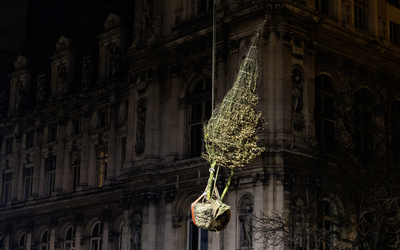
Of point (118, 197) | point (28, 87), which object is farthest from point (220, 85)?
point (28, 87)

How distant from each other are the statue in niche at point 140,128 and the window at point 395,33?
569 inches

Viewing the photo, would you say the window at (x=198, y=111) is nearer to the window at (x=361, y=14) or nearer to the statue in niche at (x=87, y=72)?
the window at (x=361, y=14)

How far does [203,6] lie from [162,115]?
20.3ft

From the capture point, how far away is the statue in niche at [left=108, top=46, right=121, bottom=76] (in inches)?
1953

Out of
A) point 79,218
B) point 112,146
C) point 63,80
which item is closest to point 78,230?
point 79,218

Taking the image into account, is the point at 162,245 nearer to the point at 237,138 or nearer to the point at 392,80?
the point at 392,80

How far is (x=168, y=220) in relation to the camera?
129 ft

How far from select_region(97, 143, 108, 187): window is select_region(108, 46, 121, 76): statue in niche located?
15.5 ft

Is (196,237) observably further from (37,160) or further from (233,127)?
(37,160)

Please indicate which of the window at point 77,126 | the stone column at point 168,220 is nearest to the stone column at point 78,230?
the window at point 77,126

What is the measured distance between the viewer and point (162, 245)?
130 ft

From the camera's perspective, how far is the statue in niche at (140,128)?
136 ft

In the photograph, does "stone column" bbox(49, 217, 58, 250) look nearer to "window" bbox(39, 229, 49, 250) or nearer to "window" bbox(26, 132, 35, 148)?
"window" bbox(39, 229, 49, 250)

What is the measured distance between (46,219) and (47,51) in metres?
14.5
